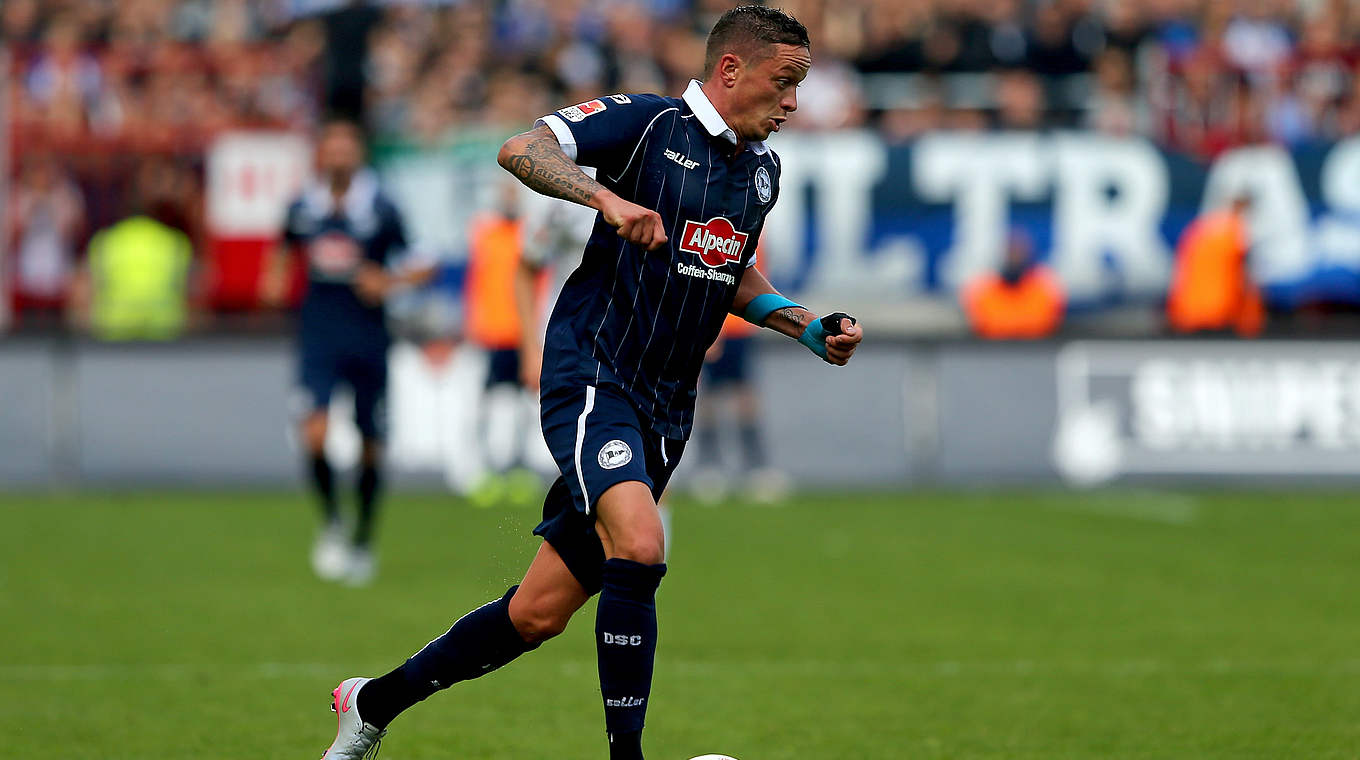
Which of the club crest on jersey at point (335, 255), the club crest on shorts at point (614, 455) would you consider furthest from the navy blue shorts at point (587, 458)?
the club crest on jersey at point (335, 255)

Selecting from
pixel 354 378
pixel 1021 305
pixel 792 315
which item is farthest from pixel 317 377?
pixel 1021 305

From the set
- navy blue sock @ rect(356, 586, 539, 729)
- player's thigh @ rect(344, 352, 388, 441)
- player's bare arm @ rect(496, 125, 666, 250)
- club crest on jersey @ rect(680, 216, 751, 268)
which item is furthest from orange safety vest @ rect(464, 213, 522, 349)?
player's bare arm @ rect(496, 125, 666, 250)

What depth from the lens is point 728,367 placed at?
15.9m

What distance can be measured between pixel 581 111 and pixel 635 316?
602mm

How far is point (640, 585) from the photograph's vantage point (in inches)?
195

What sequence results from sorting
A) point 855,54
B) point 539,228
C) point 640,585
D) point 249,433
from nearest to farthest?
point 640,585 < point 539,228 < point 249,433 < point 855,54

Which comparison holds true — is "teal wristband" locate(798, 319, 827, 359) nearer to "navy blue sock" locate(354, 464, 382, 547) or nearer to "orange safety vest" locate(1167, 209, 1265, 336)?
"navy blue sock" locate(354, 464, 382, 547)

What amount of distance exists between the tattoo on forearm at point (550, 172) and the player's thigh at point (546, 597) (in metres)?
1.05

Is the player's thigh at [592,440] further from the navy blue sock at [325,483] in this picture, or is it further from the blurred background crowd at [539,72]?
the blurred background crowd at [539,72]

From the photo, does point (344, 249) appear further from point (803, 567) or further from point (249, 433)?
point (249, 433)

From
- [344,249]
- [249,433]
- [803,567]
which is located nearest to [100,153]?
[249,433]

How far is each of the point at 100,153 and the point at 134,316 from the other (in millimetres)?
1604

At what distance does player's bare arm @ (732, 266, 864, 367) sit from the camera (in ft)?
17.6

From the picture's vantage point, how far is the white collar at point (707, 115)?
5289 millimetres
